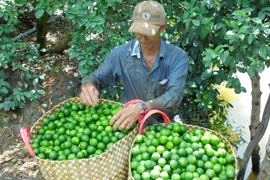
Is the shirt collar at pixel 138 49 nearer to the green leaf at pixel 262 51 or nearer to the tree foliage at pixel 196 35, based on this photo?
the tree foliage at pixel 196 35

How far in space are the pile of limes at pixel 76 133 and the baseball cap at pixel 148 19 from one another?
0.53 meters

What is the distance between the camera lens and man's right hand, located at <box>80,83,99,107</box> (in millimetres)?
2676

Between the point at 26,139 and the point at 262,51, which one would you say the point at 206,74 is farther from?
the point at 26,139

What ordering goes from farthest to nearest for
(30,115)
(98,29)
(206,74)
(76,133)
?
1. (30,115)
2. (206,74)
3. (98,29)
4. (76,133)

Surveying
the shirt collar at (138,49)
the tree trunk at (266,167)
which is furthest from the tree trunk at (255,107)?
the shirt collar at (138,49)

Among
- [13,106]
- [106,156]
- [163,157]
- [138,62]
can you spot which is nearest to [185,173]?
[163,157]

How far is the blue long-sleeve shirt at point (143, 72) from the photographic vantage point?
2.72 m

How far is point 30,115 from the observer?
4.40 meters

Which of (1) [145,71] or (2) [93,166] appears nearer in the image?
(2) [93,166]

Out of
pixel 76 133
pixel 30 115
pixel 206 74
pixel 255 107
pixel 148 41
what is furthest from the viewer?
pixel 30 115

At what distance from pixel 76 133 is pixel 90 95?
0.93ft

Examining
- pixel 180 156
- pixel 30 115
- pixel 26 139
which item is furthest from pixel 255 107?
pixel 30 115

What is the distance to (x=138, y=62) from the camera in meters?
2.88

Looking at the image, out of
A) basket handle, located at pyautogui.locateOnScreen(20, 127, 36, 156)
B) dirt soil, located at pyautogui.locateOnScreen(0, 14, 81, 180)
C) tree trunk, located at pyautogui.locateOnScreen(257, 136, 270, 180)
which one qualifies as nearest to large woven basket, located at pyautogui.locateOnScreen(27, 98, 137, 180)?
basket handle, located at pyautogui.locateOnScreen(20, 127, 36, 156)
